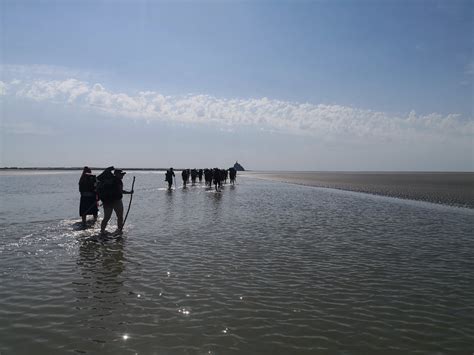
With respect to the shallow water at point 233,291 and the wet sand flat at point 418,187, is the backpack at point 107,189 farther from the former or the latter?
the wet sand flat at point 418,187

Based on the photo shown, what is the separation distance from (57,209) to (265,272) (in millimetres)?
15595

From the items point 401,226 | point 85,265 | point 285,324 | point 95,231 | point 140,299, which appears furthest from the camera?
point 401,226

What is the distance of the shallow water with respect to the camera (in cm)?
543

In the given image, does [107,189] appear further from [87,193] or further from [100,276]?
[100,276]

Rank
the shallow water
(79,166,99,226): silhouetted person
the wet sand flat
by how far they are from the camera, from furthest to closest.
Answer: the wet sand flat
(79,166,99,226): silhouetted person
the shallow water

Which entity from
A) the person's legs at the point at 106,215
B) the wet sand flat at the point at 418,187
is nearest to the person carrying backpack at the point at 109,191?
the person's legs at the point at 106,215

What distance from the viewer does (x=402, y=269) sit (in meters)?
9.39

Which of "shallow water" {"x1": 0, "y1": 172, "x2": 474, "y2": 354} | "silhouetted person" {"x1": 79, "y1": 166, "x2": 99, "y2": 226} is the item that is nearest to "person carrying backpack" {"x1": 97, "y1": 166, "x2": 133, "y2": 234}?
"shallow water" {"x1": 0, "y1": 172, "x2": 474, "y2": 354}

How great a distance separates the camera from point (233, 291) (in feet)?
24.5

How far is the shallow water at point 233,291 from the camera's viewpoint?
5426 mm

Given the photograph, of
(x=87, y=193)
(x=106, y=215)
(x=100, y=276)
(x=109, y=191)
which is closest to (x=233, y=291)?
(x=100, y=276)

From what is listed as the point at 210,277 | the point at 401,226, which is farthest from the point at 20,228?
the point at 401,226

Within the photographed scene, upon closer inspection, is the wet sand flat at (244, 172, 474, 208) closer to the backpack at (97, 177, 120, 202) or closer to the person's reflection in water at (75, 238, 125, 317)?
the backpack at (97, 177, 120, 202)

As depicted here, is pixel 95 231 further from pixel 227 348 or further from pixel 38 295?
pixel 227 348
